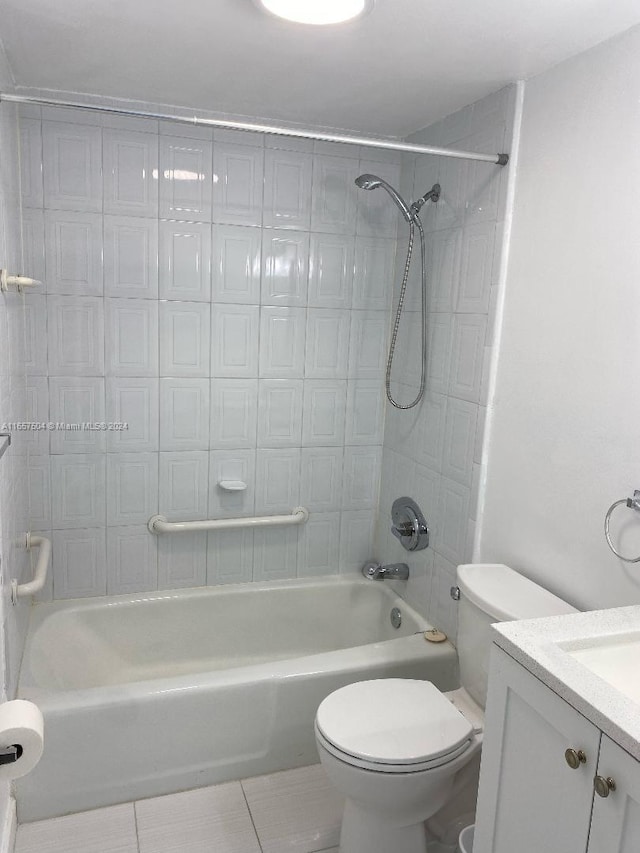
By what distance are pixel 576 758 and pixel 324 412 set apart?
1.88 metres

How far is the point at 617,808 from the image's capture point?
1.10 metres

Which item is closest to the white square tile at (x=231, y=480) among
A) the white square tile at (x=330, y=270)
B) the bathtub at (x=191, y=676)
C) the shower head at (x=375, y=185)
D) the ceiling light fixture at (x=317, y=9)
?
the bathtub at (x=191, y=676)

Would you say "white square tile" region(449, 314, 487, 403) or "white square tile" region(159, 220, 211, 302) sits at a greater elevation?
"white square tile" region(159, 220, 211, 302)

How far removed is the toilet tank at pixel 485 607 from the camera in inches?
71.1

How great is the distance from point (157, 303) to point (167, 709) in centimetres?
147

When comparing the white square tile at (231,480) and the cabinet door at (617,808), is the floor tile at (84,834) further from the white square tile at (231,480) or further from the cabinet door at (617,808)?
the cabinet door at (617,808)

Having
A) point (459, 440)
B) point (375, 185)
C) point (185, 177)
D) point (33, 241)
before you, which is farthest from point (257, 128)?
point (459, 440)

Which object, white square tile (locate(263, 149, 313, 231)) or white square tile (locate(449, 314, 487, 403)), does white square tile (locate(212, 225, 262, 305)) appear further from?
white square tile (locate(449, 314, 487, 403))

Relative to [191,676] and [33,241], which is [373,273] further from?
[191,676]

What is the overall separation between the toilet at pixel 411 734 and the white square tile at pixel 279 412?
43.6 inches

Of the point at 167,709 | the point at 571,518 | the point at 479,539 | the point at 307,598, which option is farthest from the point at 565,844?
the point at 307,598

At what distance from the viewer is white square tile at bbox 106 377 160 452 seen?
2.58 metres

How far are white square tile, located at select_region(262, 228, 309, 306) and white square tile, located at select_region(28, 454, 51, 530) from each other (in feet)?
3.58

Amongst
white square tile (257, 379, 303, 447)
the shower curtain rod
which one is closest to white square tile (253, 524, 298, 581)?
white square tile (257, 379, 303, 447)
